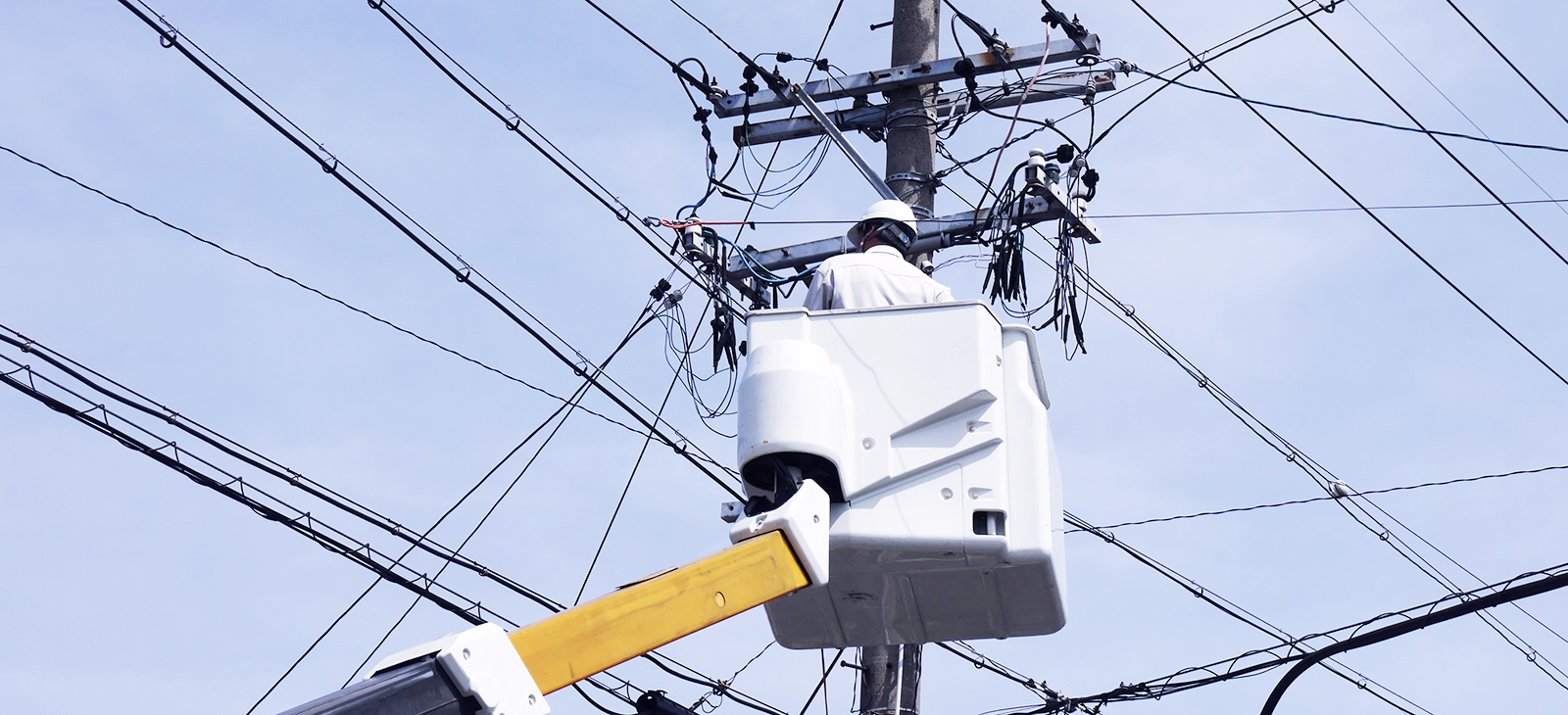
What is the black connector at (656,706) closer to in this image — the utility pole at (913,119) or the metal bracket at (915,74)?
the utility pole at (913,119)

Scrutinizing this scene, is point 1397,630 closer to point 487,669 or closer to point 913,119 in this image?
point 913,119

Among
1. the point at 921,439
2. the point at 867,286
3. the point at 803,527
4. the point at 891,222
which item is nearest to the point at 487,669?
→ the point at 803,527

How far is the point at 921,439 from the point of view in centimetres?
569

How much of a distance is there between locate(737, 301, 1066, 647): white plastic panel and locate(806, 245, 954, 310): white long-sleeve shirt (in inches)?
14.8

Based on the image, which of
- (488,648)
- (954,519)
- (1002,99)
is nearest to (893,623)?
(954,519)

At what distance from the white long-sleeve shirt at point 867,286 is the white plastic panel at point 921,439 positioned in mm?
377

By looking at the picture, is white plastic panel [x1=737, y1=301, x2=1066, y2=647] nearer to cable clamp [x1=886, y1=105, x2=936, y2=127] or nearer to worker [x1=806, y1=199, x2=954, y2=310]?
worker [x1=806, y1=199, x2=954, y2=310]

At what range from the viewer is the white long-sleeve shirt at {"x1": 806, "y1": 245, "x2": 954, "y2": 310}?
→ 6.26 metres

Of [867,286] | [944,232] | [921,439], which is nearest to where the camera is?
[921,439]

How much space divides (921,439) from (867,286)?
2.68 ft

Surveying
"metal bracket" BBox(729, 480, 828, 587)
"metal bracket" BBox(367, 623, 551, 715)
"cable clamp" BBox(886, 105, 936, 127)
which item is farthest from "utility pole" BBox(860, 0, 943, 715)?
"metal bracket" BBox(367, 623, 551, 715)

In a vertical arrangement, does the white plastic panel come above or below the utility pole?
below

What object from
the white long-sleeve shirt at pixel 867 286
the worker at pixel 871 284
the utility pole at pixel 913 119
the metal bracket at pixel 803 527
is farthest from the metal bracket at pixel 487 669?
the utility pole at pixel 913 119

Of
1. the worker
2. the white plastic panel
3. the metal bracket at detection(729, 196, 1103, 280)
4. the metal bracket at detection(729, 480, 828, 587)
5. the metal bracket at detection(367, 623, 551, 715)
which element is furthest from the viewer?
the metal bracket at detection(729, 196, 1103, 280)
